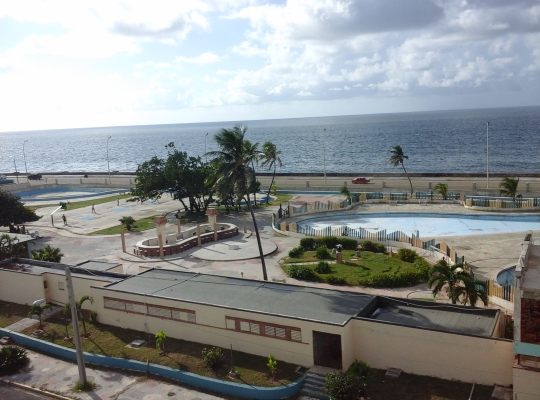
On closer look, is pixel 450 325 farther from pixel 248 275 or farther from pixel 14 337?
pixel 14 337

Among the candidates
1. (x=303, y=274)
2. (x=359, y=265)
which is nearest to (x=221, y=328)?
(x=303, y=274)

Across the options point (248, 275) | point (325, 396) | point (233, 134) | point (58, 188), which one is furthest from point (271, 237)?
point (58, 188)

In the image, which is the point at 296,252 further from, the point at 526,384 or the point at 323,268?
the point at 526,384

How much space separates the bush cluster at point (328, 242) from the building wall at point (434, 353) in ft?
57.0

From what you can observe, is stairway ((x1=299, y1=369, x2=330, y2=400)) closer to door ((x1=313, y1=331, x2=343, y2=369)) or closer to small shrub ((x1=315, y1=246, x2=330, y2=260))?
door ((x1=313, y1=331, x2=343, y2=369))

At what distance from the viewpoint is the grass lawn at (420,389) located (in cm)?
1758

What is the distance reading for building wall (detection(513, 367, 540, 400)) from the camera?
1619cm

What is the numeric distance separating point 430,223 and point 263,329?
28810 mm

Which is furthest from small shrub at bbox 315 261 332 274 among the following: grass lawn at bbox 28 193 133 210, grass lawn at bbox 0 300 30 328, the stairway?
grass lawn at bbox 28 193 133 210

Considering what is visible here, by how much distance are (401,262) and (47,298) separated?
21322mm

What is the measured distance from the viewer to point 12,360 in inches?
875

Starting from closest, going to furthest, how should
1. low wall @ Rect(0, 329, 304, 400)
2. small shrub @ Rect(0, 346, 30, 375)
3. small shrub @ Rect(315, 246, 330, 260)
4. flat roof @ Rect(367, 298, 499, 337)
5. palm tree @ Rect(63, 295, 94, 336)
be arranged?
low wall @ Rect(0, 329, 304, 400) → flat roof @ Rect(367, 298, 499, 337) → small shrub @ Rect(0, 346, 30, 375) → palm tree @ Rect(63, 295, 94, 336) → small shrub @ Rect(315, 246, 330, 260)

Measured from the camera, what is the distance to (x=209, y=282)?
1032 inches

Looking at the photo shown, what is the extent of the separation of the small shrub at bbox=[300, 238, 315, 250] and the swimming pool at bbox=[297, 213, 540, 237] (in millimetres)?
2912
